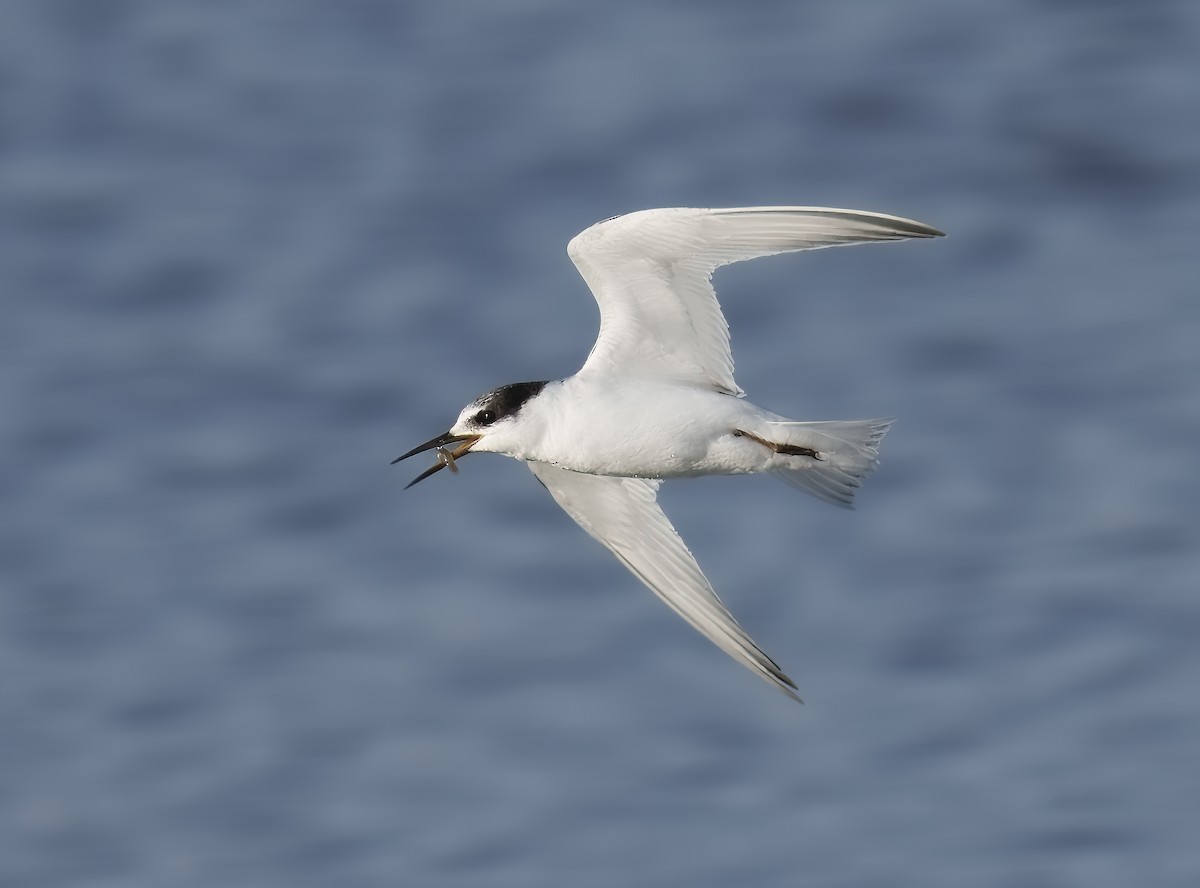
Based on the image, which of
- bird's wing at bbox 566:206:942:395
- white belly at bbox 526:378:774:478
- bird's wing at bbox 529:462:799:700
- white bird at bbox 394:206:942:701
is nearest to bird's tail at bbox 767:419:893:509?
white bird at bbox 394:206:942:701

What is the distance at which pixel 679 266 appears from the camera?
26.6ft

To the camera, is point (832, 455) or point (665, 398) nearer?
point (665, 398)

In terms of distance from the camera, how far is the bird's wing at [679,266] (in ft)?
25.0

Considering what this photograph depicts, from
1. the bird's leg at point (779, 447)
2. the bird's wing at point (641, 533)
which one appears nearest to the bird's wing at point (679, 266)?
the bird's leg at point (779, 447)

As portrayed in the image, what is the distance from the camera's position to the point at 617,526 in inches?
359

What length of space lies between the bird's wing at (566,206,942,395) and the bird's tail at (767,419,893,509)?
354 mm

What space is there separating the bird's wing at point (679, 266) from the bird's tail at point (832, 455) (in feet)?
1.16

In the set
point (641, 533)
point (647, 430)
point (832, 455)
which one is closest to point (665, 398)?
point (647, 430)

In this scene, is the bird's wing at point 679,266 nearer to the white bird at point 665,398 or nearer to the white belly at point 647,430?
the white bird at point 665,398

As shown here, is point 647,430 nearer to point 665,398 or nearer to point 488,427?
point 665,398

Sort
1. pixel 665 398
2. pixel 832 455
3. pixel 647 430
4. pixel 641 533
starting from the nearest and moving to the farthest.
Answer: pixel 647 430
pixel 665 398
pixel 832 455
pixel 641 533

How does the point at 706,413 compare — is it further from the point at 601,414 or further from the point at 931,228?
the point at 931,228

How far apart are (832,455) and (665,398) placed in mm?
714

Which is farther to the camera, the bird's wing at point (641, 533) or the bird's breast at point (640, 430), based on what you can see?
the bird's wing at point (641, 533)
